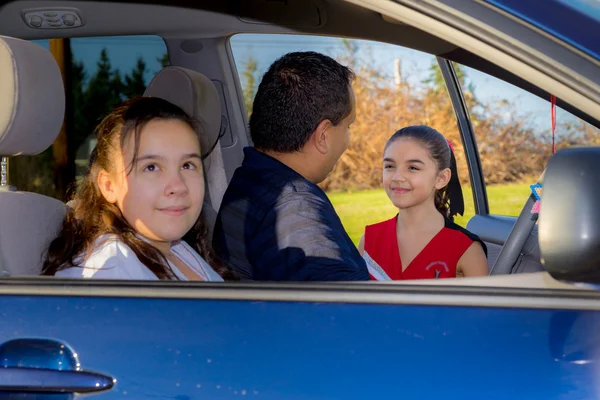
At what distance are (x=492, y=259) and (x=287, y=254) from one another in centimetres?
124

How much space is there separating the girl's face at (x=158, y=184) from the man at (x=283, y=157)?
191 millimetres

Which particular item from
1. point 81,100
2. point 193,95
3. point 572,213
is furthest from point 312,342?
point 81,100

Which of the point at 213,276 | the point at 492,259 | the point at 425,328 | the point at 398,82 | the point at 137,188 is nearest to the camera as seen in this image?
the point at 425,328

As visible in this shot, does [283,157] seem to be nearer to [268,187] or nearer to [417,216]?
[268,187]

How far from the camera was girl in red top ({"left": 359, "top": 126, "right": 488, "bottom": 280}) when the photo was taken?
271cm

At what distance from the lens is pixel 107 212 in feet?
6.34

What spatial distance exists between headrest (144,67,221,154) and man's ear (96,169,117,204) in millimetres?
530

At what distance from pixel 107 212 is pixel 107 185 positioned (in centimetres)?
8

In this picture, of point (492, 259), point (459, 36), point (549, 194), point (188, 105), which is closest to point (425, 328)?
point (549, 194)

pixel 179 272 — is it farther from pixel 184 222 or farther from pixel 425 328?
pixel 425 328

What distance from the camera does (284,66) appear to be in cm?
220

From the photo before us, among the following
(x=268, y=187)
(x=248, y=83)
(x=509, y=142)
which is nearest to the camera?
(x=268, y=187)

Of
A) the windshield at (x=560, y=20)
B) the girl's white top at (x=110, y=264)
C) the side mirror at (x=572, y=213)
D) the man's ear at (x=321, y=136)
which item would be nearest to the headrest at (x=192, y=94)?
the man's ear at (x=321, y=136)

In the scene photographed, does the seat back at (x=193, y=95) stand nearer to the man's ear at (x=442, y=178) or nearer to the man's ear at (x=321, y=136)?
the man's ear at (x=321, y=136)
